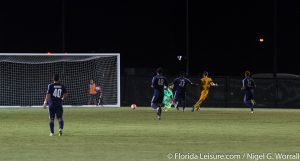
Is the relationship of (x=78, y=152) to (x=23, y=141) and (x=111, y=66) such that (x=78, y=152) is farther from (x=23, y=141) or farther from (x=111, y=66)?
(x=111, y=66)

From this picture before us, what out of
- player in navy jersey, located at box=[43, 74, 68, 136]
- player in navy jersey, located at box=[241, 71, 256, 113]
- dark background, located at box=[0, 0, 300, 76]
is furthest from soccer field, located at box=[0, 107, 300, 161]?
dark background, located at box=[0, 0, 300, 76]

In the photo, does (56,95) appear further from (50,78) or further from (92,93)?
(50,78)

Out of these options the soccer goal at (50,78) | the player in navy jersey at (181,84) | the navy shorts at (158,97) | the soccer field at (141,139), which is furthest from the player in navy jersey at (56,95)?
the soccer goal at (50,78)

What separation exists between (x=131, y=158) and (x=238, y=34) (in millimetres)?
49863

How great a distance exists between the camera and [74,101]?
47344mm

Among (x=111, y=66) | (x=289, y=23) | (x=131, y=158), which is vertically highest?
(x=289, y=23)

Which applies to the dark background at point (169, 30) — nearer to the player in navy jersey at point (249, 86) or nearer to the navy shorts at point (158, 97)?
the player in navy jersey at point (249, 86)

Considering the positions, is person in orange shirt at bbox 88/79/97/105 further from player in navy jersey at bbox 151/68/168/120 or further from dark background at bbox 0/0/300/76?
dark background at bbox 0/0/300/76

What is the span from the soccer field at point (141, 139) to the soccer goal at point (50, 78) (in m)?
13.0

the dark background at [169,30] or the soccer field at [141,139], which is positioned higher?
the dark background at [169,30]

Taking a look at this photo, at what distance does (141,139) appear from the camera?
883 inches

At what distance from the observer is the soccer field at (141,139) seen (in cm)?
1839

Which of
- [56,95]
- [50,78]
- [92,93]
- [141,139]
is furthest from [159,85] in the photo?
[50,78]

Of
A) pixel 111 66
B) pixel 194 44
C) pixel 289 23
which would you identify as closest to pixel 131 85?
pixel 111 66
